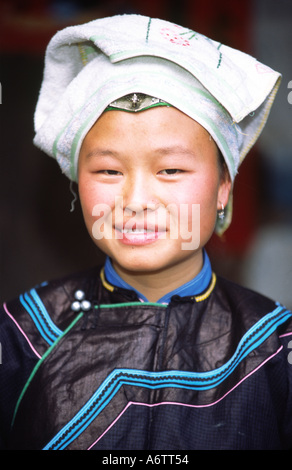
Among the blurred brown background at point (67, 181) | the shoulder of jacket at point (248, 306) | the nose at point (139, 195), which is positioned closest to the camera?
the nose at point (139, 195)

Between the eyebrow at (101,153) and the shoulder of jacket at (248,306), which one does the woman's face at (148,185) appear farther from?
the shoulder of jacket at (248,306)

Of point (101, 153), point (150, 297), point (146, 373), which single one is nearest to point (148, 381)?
point (146, 373)

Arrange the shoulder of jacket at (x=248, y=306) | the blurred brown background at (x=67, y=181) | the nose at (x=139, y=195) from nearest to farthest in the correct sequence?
1. the nose at (x=139, y=195)
2. the shoulder of jacket at (x=248, y=306)
3. the blurred brown background at (x=67, y=181)

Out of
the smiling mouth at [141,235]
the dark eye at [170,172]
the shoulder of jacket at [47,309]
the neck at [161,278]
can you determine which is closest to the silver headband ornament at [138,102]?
the dark eye at [170,172]

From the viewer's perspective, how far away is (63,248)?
2.80 metres

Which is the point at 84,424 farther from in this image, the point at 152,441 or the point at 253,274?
the point at 253,274

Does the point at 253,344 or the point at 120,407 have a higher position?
the point at 253,344

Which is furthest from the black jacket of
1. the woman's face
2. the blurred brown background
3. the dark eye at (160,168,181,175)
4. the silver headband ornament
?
the blurred brown background

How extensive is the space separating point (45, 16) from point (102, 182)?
4.42 feet

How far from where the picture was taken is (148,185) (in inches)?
51.6

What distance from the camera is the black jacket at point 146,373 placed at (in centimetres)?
133

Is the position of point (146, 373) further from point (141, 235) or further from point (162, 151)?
point (162, 151)
